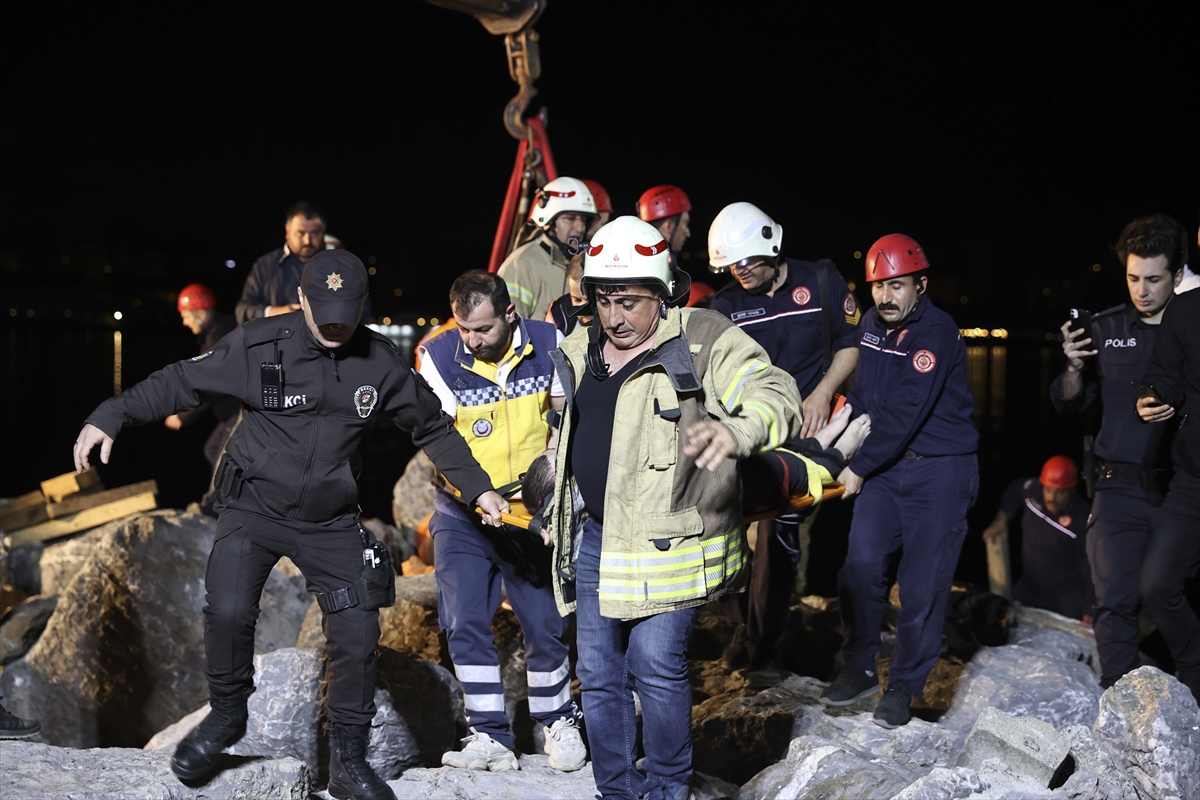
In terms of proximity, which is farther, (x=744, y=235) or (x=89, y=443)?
(x=744, y=235)

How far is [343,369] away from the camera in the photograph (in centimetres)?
383

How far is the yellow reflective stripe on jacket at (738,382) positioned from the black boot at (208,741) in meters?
2.04

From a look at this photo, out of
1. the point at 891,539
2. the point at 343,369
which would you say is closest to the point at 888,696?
the point at 891,539

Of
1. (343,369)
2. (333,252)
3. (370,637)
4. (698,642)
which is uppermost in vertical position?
(333,252)

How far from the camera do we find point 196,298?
8.30m

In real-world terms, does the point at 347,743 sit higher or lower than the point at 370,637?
lower

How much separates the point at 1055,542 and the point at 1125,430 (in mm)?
3161

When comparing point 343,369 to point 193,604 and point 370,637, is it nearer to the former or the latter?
point 370,637

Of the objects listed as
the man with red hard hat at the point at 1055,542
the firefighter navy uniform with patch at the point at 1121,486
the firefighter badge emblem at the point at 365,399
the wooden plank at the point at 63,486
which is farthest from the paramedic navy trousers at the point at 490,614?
the wooden plank at the point at 63,486

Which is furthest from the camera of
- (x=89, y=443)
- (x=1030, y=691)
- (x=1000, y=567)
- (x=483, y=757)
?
(x=1000, y=567)

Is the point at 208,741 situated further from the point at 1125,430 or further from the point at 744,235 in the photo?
the point at 1125,430

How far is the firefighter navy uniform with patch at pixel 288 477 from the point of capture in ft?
12.3

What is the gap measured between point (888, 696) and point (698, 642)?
1989mm

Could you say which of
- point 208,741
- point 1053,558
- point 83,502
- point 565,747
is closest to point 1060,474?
point 1053,558
